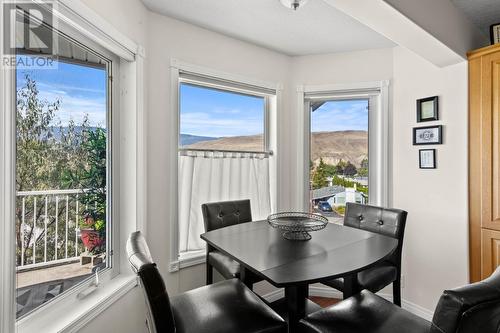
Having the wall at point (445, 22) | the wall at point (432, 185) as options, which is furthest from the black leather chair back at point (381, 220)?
the wall at point (445, 22)

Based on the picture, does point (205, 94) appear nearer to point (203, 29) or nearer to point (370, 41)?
point (203, 29)

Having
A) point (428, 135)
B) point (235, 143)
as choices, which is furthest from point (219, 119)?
point (428, 135)

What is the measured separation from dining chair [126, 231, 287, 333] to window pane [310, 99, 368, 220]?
1.73 m

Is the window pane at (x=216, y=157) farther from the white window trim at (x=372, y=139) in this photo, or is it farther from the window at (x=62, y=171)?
the window at (x=62, y=171)

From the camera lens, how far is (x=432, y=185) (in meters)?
2.37

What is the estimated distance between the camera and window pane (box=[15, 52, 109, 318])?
1.23 meters

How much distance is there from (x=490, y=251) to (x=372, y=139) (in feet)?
4.44

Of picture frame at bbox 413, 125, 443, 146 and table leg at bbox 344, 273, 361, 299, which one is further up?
picture frame at bbox 413, 125, 443, 146

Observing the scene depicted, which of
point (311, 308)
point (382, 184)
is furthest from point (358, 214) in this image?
point (311, 308)

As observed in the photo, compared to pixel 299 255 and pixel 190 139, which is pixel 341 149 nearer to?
pixel 190 139

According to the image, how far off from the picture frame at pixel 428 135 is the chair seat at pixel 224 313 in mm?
2011

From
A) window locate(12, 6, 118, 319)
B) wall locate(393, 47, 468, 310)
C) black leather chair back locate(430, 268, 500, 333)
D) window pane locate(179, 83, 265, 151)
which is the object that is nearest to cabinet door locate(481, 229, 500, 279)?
wall locate(393, 47, 468, 310)

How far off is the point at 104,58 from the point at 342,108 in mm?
2308

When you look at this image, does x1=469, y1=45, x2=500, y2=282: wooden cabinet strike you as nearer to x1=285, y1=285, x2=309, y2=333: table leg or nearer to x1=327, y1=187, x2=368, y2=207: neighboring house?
x1=327, y1=187, x2=368, y2=207: neighboring house
